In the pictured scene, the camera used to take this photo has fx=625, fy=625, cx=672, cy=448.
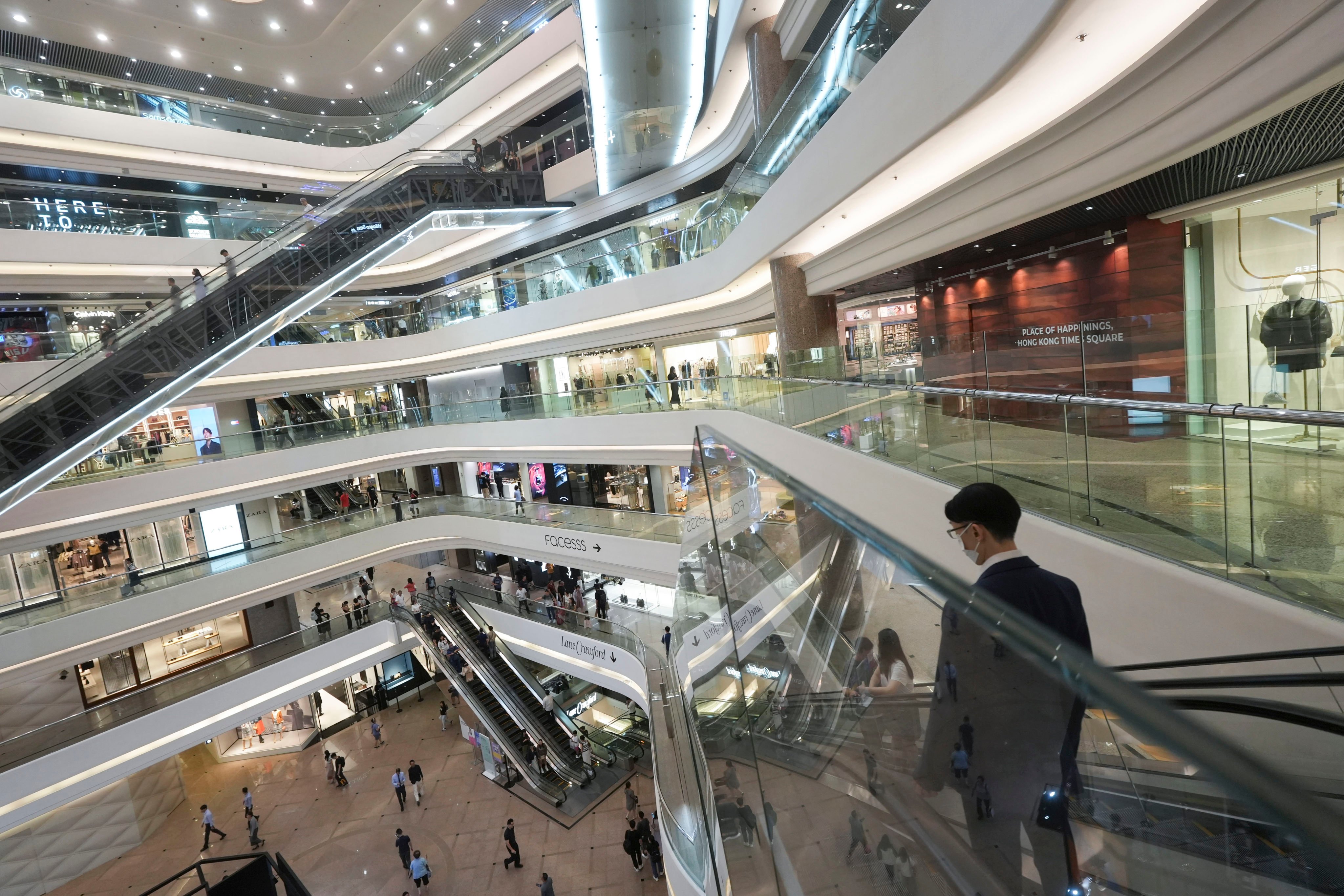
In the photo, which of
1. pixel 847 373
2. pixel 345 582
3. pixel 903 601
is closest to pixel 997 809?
pixel 903 601

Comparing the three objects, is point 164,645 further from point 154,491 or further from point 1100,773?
point 1100,773

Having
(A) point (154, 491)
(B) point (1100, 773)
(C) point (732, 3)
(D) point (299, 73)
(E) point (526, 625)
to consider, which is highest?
(D) point (299, 73)

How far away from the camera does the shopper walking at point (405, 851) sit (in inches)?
448

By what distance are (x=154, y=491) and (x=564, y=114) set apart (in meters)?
14.1

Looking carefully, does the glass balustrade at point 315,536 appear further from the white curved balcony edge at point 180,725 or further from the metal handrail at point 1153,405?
the metal handrail at point 1153,405

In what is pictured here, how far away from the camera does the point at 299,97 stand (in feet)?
68.3

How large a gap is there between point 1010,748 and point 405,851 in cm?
1382

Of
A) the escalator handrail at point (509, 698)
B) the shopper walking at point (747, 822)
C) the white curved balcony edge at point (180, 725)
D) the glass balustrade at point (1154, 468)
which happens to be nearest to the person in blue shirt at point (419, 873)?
the escalator handrail at point (509, 698)

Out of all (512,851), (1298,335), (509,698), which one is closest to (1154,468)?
(1298,335)

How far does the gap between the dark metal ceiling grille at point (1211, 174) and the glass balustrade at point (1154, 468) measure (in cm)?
197

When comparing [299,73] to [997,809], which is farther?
[299,73]

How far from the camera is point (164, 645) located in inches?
671

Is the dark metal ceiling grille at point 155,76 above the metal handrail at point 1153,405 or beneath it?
above

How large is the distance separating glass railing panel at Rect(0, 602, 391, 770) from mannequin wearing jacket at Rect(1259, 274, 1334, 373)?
1836 cm
